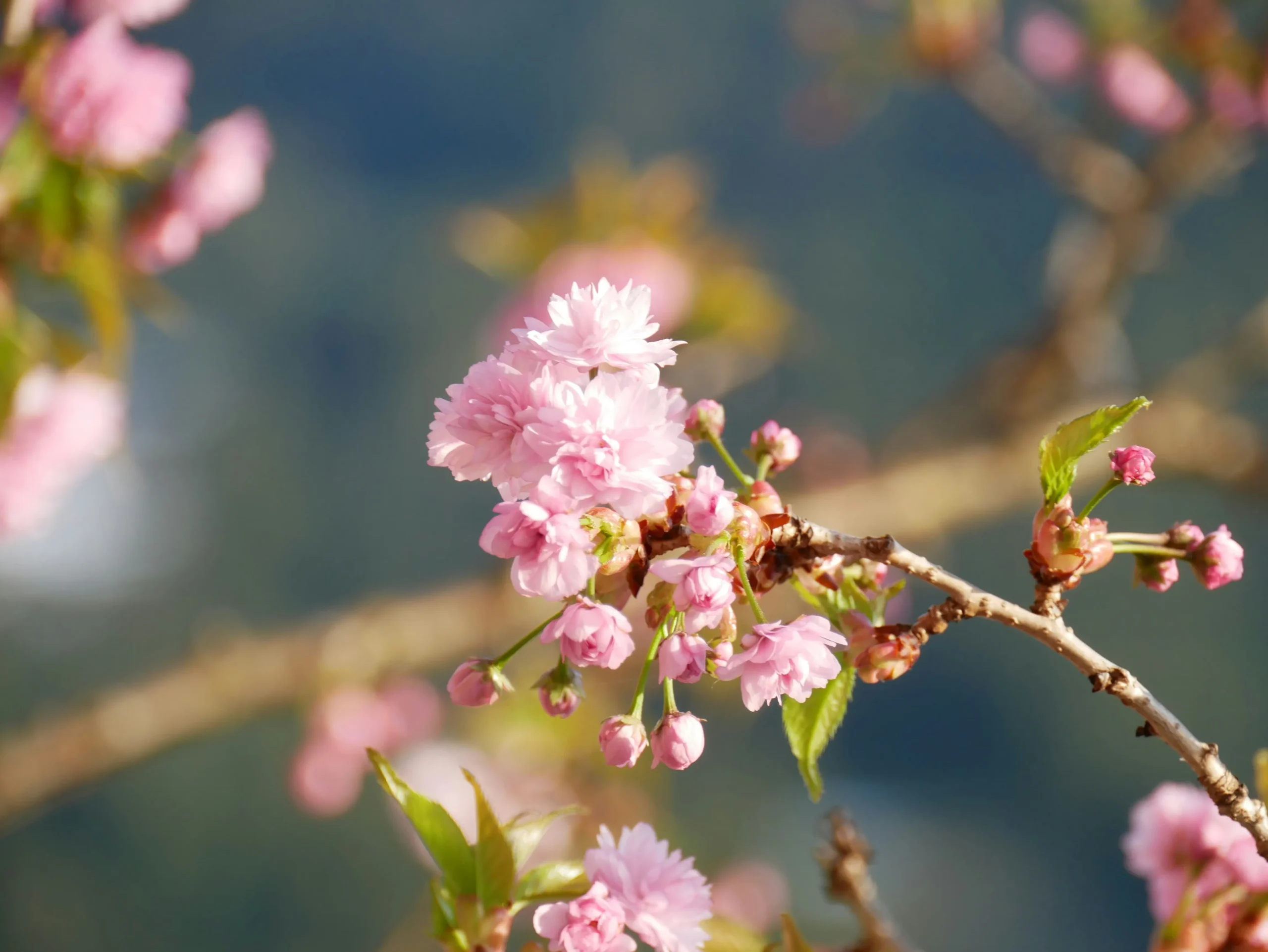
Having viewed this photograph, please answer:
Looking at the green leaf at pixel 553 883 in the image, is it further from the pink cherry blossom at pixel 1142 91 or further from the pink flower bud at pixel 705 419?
the pink cherry blossom at pixel 1142 91

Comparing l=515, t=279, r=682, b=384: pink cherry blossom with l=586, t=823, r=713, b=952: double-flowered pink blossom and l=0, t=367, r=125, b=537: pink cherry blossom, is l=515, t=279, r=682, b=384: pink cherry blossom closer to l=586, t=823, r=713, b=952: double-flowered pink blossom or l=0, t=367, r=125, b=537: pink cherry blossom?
l=586, t=823, r=713, b=952: double-flowered pink blossom

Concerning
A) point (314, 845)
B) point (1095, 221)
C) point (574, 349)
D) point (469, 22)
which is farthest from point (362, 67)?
point (574, 349)

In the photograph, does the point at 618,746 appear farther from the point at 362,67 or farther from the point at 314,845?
the point at 362,67

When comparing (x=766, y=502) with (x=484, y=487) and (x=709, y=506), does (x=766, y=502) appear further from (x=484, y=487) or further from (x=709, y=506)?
(x=484, y=487)

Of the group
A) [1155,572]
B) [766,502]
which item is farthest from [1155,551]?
[766,502]

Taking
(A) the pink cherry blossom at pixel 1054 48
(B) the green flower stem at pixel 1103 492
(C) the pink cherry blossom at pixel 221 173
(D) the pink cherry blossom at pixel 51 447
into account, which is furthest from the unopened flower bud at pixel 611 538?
(A) the pink cherry blossom at pixel 1054 48

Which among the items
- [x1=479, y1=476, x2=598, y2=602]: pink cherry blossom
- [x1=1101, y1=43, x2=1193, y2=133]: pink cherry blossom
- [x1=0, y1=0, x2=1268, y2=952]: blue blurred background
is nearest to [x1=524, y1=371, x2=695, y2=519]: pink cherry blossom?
[x1=479, y1=476, x2=598, y2=602]: pink cherry blossom
